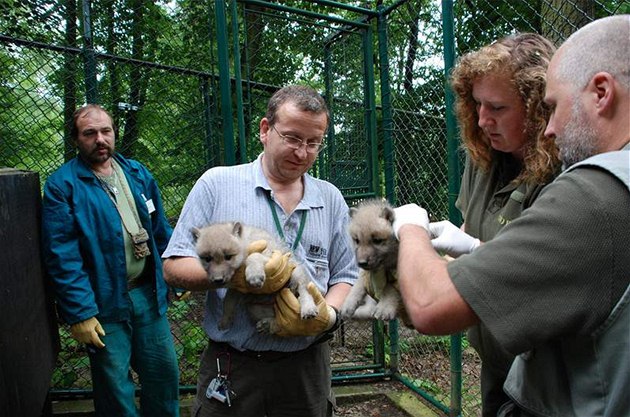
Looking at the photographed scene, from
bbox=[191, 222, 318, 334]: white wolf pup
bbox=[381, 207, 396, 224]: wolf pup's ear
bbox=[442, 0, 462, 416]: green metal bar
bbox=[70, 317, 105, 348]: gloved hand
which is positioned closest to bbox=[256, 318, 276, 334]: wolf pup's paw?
bbox=[191, 222, 318, 334]: white wolf pup

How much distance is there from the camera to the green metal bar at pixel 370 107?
204 inches

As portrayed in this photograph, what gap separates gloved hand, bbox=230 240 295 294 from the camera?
248 cm

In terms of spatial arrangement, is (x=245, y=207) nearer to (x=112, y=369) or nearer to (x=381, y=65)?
(x=112, y=369)

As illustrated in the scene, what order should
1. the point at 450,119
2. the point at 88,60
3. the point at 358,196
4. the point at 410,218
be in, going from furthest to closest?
1. the point at 358,196
2. the point at 88,60
3. the point at 450,119
4. the point at 410,218

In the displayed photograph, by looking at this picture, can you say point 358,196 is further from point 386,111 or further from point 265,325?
point 265,325

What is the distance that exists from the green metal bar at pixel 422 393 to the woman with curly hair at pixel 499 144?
7.49ft

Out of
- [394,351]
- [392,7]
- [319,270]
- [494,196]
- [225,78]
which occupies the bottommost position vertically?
[394,351]

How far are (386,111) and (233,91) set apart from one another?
1614mm

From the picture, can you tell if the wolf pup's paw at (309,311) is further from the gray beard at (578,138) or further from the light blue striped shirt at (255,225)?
the gray beard at (578,138)

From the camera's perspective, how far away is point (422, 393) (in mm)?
4934

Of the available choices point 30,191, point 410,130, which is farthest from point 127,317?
point 410,130

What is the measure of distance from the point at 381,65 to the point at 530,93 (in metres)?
3.13

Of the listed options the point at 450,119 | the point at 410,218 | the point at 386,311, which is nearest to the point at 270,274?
the point at 386,311

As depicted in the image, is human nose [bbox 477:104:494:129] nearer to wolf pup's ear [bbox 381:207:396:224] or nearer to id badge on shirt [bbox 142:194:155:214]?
wolf pup's ear [bbox 381:207:396:224]
